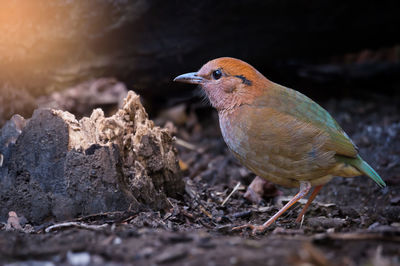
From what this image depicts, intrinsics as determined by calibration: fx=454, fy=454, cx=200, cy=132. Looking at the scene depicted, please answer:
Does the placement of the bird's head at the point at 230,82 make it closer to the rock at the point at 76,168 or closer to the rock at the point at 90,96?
the rock at the point at 76,168

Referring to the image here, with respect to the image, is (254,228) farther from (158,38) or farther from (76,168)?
(158,38)

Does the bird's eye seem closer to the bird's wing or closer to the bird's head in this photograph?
the bird's head

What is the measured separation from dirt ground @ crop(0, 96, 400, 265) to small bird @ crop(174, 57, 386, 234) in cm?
41

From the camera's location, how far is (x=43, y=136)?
3.56 m

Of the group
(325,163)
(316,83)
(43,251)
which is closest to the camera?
(43,251)

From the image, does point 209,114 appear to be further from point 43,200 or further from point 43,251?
point 43,251

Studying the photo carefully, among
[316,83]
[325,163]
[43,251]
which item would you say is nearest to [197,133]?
[316,83]

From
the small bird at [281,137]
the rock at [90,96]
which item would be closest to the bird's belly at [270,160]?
the small bird at [281,137]

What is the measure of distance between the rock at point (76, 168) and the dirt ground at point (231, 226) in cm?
14

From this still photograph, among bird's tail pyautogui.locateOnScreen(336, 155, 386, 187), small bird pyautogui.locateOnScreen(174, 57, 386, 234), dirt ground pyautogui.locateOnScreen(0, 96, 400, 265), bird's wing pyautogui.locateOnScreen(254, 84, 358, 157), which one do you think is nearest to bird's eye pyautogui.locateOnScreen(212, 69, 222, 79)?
small bird pyautogui.locateOnScreen(174, 57, 386, 234)

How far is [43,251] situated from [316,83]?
623 centimetres

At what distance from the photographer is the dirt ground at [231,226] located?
7.64 feet

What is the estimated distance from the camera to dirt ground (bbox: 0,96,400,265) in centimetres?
233

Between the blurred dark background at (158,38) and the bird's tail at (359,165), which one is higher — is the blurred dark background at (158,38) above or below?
above
